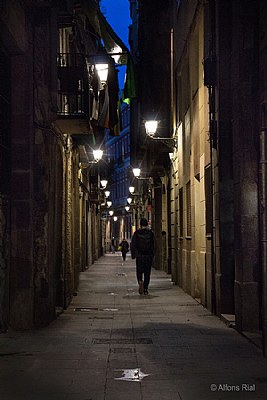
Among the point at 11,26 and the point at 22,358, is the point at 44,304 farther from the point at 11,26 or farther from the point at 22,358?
the point at 11,26

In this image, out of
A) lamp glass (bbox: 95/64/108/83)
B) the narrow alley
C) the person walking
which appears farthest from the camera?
the person walking

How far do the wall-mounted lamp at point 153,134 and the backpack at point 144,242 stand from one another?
15.8 feet

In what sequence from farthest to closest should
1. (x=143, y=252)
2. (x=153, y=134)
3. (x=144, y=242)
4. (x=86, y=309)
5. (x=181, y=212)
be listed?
(x=153, y=134) < (x=181, y=212) < (x=144, y=242) < (x=143, y=252) < (x=86, y=309)

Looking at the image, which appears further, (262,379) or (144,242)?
(144,242)

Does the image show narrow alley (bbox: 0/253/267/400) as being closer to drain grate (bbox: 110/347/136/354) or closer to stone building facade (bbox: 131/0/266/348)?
drain grate (bbox: 110/347/136/354)

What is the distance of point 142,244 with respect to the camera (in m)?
18.1

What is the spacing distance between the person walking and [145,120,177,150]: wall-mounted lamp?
4.85m

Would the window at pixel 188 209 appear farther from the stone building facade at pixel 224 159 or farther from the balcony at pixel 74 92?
the balcony at pixel 74 92

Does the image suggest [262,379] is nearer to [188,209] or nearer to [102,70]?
[102,70]

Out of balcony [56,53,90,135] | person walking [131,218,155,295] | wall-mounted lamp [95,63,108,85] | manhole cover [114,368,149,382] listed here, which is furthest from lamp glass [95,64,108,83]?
manhole cover [114,368,149,382]

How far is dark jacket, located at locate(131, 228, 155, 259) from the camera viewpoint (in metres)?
18.0

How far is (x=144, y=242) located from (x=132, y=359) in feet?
31.5

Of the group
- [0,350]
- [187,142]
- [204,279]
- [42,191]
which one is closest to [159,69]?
[187,142]

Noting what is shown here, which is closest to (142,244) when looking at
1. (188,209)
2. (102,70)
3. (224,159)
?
(188,209)
